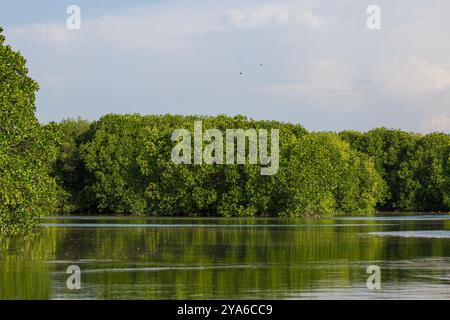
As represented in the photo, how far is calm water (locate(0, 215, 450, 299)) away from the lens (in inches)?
1053

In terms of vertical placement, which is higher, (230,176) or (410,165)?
(410,165)

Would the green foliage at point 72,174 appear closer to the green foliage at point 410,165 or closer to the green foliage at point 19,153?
the green foliage at point 410,165

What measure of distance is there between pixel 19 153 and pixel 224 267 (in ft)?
77.8

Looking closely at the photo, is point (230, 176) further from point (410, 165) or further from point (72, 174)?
point (410, 165)

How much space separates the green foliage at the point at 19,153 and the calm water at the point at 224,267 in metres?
1.64

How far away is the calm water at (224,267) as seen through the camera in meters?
26.8

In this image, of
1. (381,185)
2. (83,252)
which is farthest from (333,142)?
(83,252)

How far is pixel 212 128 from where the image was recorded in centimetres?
12444

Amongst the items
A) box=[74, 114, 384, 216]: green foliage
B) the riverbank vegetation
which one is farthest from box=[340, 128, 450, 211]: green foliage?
box=[74, 114, 384, 216]: green foliage

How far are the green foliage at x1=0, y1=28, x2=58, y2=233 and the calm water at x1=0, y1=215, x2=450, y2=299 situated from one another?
1.64m

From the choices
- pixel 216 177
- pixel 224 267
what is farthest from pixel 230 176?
pixel 224 267

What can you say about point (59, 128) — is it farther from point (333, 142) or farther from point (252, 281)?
point (333, 142)

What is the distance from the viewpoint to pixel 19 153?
54.8 meters

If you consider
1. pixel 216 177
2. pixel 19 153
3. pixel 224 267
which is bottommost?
pixel 224 267
